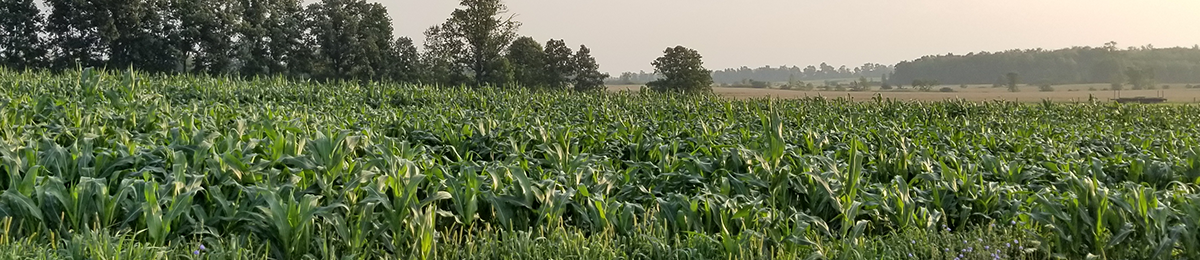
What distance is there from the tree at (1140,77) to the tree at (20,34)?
94495 mm

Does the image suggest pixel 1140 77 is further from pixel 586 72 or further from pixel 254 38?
pixel 254 38

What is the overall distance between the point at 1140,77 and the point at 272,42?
8871cm

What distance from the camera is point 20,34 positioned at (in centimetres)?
3428

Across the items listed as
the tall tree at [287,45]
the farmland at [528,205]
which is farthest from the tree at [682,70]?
the farmland at [528,205]

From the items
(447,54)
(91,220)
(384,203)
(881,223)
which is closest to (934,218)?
(881,223)

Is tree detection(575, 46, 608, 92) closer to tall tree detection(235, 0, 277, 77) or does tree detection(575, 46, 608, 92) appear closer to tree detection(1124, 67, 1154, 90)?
tall tree detection(235, 0, 277, 77)

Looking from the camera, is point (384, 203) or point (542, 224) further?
point (542, 224)

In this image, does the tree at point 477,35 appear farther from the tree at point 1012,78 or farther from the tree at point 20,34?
the tree at point 1012,78

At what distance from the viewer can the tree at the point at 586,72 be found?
4588 centimetres

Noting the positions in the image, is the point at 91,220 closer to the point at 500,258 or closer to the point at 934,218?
the point at 500,258

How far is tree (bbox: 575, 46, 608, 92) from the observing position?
4588 centimetres

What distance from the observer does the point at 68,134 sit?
21.0ft

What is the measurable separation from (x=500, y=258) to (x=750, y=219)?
1522mm

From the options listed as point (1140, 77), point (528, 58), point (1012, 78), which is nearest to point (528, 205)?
point (528, 58)
